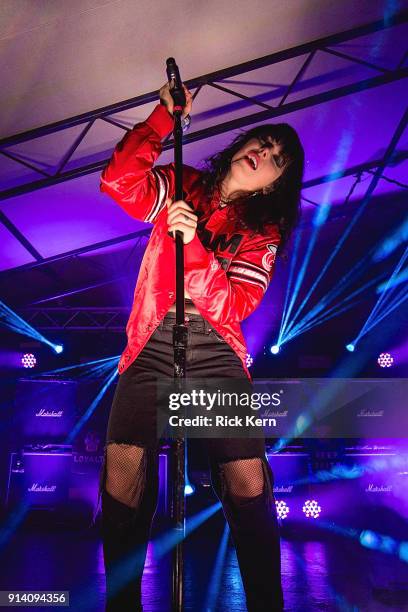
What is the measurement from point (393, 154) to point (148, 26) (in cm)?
394

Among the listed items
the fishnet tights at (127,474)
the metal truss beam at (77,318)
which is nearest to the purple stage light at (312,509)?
the metal truss beam at (77,318)

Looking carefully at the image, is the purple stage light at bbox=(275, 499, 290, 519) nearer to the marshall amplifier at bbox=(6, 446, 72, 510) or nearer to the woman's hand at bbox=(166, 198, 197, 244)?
the marshall amplifier at bbox=(6, 446, 72, 510)

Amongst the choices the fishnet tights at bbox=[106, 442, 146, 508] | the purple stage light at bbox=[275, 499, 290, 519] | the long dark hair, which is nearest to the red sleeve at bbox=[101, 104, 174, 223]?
the long dark hair

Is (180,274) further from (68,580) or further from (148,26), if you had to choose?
(148,26)

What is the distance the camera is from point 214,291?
1.59 metres

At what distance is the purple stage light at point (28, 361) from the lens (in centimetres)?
978

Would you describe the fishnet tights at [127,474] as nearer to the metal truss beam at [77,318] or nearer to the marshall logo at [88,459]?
the marshall logo at [88,459]

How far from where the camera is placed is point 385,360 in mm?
9344

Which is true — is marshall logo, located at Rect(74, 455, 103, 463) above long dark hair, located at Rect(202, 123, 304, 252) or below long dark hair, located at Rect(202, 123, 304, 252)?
below

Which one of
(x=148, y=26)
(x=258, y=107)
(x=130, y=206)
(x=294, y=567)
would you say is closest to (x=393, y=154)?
(x=258, y=107)

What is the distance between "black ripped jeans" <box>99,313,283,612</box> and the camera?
59.6 inches

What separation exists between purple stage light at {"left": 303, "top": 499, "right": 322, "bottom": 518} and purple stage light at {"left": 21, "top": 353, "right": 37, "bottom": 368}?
593 centimetres

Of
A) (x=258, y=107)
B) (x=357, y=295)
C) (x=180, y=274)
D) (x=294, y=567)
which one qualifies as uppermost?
(x=258, y=107)

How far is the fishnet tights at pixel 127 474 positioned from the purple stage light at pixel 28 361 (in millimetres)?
8751
